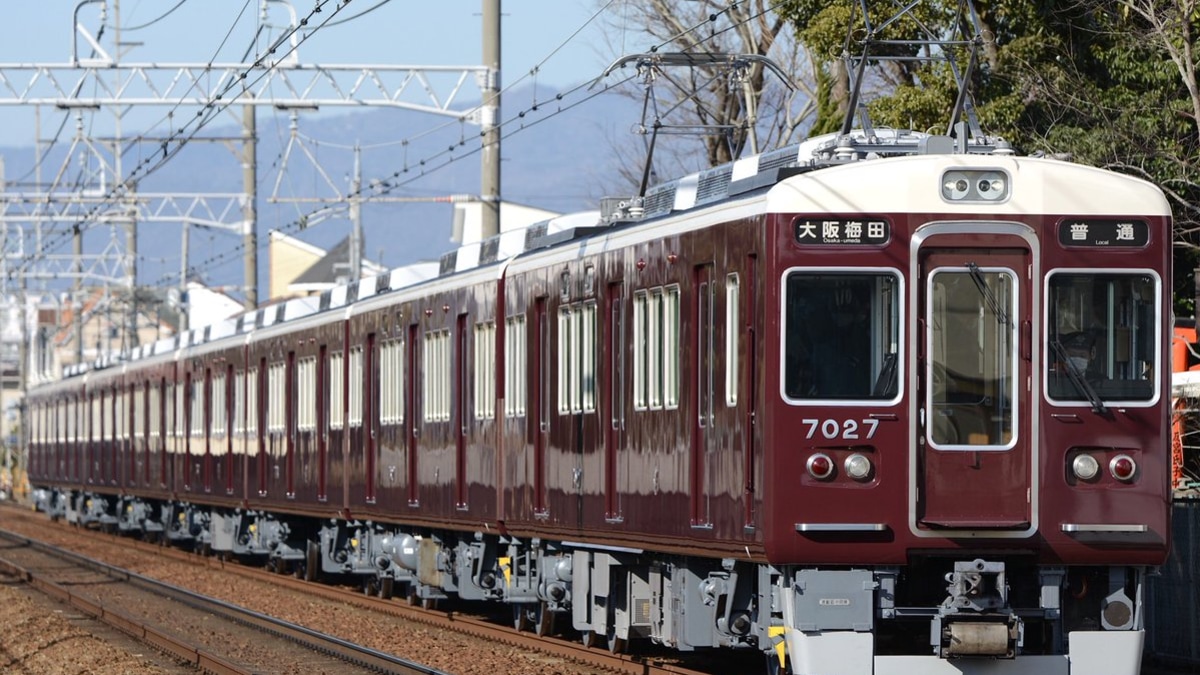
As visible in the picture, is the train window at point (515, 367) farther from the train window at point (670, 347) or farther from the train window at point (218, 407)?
the train window at point (218, 407)

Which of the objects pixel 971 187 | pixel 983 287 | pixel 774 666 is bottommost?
pixel 774 666

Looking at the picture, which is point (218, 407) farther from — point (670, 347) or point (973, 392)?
point (973, 392)

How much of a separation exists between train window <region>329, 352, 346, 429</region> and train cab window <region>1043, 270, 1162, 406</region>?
41.3 ft

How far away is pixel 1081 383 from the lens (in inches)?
439

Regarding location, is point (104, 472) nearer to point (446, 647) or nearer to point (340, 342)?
point (340, 342)

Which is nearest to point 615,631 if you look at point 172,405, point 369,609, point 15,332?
point 369,609

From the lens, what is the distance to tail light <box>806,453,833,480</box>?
11.0 metres

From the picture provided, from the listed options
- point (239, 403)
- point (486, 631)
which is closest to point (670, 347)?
point (486, 631)

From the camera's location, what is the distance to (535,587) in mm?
17203

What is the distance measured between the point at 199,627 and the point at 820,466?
1039cm

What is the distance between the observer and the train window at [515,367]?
54.0 feet

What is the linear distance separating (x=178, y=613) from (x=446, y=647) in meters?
5.36

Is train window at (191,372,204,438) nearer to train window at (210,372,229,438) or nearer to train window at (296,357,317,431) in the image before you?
train window at (210,372,229,438)

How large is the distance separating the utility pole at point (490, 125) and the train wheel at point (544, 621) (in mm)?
5658
